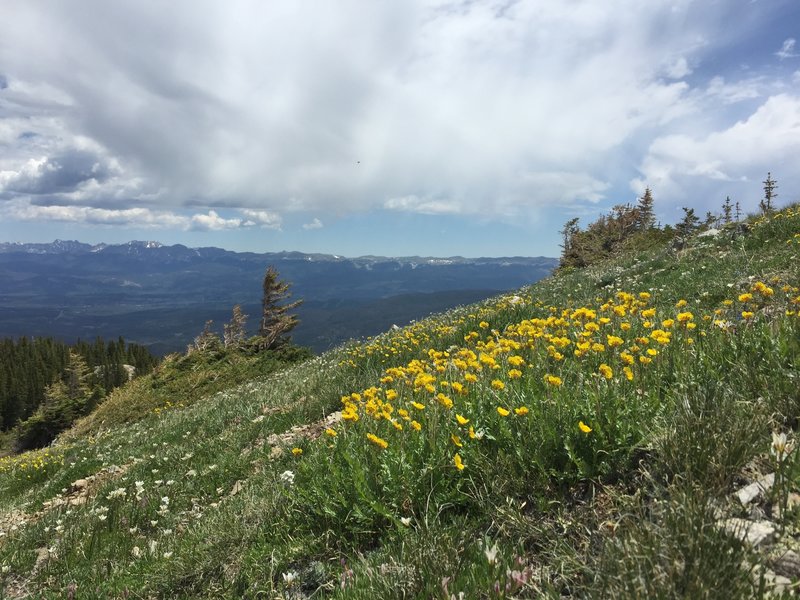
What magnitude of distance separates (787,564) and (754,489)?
0.52 m

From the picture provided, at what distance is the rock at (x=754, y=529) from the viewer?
7.05 feet

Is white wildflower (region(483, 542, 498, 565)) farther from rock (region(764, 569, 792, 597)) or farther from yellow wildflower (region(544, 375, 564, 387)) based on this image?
yellow wildflower (region(544, 375, 564, 387))

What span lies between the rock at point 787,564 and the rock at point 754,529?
9 centimetres

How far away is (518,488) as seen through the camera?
10.8 feet

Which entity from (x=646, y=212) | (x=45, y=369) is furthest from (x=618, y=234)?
(x=45, y=369)

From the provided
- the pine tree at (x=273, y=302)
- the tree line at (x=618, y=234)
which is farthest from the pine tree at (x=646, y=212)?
the pine tree at (x=273, y=302)

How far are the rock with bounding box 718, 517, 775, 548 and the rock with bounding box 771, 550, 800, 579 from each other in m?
0.09

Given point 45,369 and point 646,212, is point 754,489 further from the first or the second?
point 45,369

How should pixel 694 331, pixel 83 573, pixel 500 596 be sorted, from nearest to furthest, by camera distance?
1. pixel 500 596
2. pixel 83 573
3. pixel 694 331

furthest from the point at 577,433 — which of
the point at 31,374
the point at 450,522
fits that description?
the point at 31,374

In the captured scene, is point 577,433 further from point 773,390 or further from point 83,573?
point 83,573

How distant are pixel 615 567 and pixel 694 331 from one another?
398 centimetres

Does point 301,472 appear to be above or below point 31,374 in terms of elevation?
above

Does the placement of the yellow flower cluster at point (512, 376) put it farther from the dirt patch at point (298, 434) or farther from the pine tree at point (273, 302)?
the pine tree at point (273, 302)
